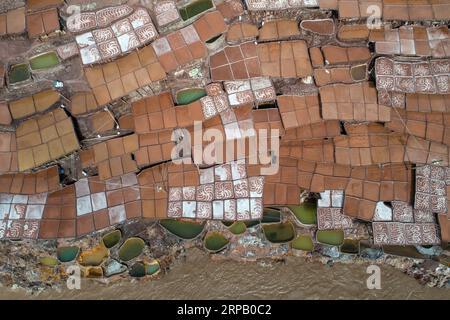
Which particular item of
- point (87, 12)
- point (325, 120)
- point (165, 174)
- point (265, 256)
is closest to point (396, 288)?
point (265, 256)

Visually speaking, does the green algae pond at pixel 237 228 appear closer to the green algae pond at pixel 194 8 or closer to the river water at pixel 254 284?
the river water at pixel 254 284

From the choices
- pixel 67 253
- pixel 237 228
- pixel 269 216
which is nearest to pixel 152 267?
pixel 67 253

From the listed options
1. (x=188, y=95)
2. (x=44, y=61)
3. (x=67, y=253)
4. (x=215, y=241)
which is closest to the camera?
(x=44, y=61)

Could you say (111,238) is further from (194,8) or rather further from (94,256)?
(194,8)

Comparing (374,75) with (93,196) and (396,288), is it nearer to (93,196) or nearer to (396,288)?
(396,288)

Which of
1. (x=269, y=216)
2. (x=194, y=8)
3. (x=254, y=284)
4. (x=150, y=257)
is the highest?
(x=194, y=8)
